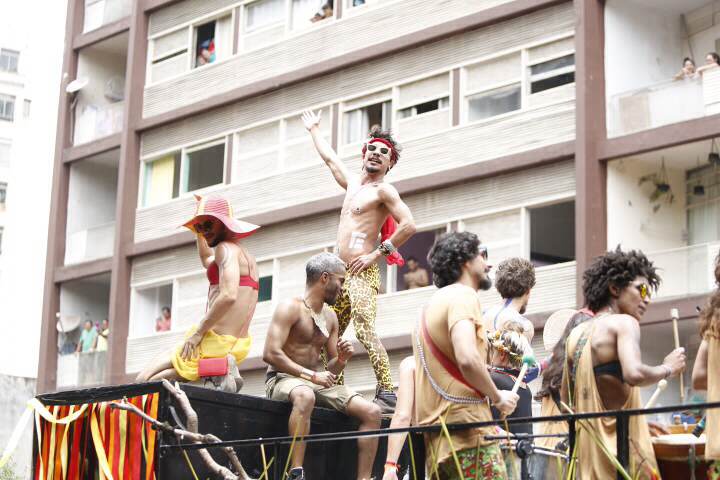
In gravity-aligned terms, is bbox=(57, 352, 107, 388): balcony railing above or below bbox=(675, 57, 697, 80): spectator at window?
below

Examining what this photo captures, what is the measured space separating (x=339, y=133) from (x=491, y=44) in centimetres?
459

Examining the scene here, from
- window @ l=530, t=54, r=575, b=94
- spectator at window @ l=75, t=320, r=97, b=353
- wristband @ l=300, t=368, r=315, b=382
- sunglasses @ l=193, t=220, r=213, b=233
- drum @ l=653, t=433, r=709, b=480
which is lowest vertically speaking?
drum @ l=653, t=433, r=709, b=480

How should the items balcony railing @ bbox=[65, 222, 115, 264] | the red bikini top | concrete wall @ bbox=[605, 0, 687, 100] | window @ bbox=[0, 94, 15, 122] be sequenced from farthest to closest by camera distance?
window @ bbox=[0, 94, 15, 122] → balcony railing @ bbox=[65, 222, 115, 264] → concrete wall @ bbox=[605, 0, 687, 100] → the red bikini top

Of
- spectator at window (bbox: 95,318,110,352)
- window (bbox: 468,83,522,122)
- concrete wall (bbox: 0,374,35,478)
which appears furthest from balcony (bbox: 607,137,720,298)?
concrete wall (bbox: 0,374,35,478)

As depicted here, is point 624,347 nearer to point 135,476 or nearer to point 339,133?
point 135,476

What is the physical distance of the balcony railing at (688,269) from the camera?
2631 cm

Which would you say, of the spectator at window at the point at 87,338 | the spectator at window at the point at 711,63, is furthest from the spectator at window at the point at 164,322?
the spectator at window at the point at 711,63

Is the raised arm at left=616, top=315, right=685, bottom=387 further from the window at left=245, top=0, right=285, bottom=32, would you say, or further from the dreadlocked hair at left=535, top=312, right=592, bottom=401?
the window at left=245, top=0, right=285, bottom=32

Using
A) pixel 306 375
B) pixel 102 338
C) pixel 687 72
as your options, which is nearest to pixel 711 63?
pixel 687 72

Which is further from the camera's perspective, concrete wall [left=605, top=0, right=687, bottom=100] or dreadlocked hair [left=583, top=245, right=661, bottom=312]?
concrete wall [left=605, top=0, right=687, bottom=100]

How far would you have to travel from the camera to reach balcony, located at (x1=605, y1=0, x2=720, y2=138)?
89.4ft

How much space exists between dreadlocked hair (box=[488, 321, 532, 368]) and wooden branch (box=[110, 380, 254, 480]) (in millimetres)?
2090

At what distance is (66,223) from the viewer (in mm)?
40781

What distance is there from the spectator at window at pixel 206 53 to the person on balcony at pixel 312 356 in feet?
86.0
